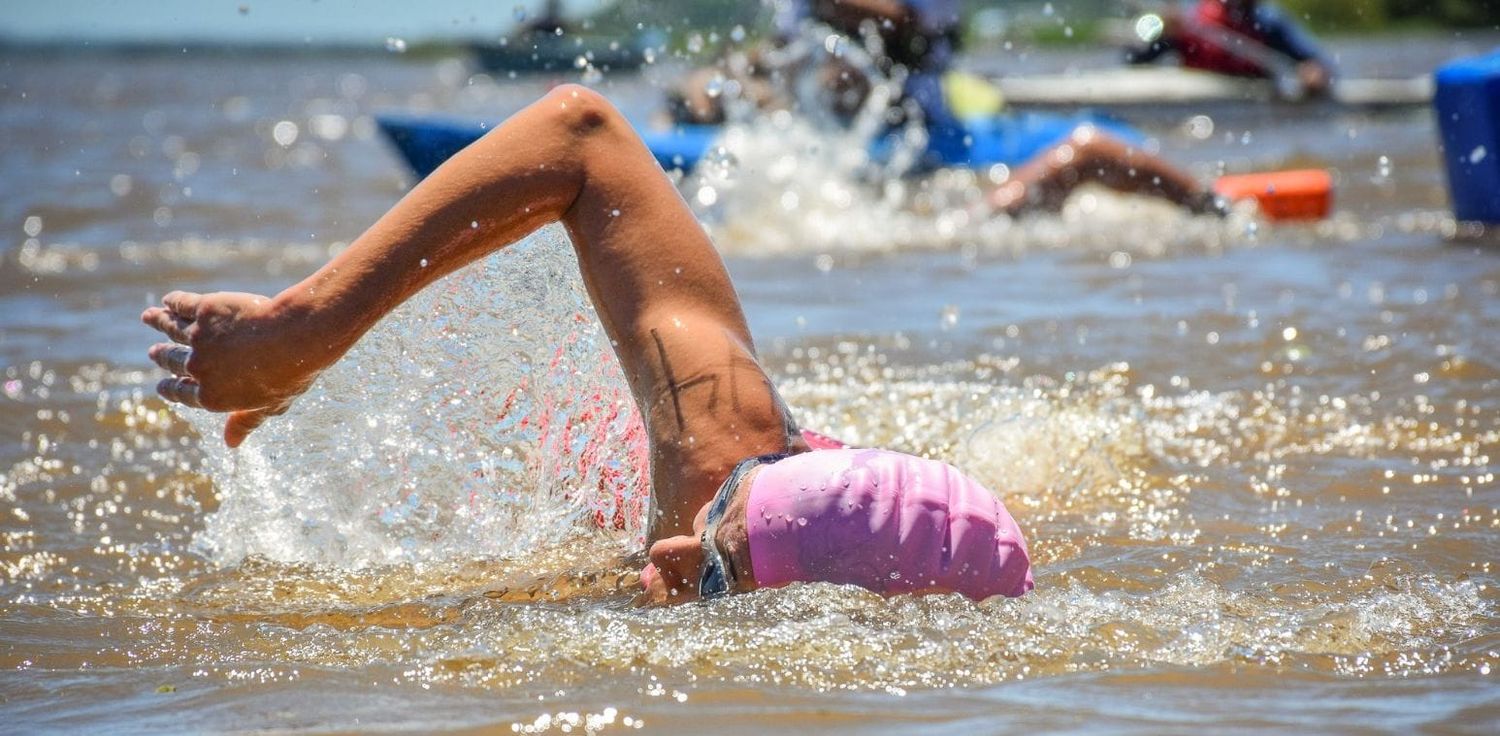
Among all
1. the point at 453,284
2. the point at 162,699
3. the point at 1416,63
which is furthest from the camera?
the point at 1416,63

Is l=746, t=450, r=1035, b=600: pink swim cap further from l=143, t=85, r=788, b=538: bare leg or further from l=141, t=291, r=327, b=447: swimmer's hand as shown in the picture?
l=141, t=291, r=327, b=447: swimmer's hand

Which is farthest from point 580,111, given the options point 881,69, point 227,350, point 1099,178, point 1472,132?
point 881,69

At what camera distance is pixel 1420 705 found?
2.09m

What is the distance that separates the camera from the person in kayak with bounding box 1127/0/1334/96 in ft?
42.4

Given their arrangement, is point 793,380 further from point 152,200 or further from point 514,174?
point 152,200

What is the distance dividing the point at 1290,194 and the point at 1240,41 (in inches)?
267

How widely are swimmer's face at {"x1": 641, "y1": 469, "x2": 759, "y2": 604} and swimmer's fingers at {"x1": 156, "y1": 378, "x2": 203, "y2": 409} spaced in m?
0.73

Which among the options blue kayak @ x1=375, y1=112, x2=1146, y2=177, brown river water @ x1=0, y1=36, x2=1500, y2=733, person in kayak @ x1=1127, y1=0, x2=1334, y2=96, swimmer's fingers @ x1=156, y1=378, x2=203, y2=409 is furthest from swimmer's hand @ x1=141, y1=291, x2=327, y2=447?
person in kayak @ x1=1127, y1=0, x2=1334, y2=96

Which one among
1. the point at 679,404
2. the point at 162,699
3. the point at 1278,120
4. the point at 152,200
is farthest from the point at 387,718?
the point at 1278,120

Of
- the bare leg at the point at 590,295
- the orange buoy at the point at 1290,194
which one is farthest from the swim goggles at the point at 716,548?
the orange buoy at the point at 1290,194

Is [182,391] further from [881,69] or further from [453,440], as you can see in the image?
[881,69]

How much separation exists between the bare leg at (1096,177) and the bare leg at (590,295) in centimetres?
462

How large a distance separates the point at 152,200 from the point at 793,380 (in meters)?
6.10

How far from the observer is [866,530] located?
2244 millimetres
